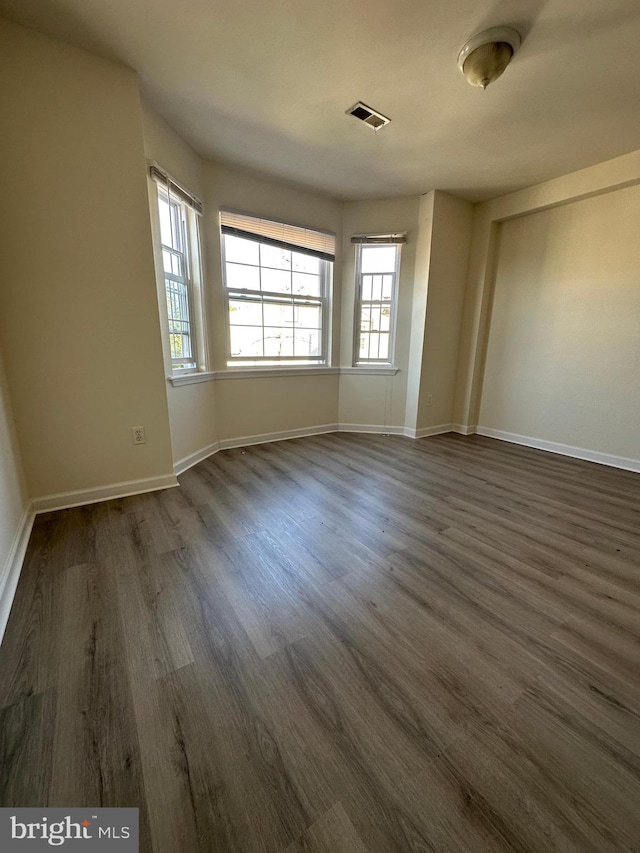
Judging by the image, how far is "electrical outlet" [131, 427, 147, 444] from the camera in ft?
7.68

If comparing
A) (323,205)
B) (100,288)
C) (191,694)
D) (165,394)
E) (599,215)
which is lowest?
(191,694)

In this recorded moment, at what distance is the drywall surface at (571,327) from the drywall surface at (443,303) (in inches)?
16.5

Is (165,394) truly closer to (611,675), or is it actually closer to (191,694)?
(191,694)

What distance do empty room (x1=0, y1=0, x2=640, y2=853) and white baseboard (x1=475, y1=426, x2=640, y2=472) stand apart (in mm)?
49

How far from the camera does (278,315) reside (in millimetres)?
3533

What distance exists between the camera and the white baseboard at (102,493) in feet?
6.97

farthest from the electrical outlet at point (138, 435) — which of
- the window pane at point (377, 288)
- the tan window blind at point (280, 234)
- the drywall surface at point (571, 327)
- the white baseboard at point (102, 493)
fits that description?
the drywall surface at point (571, 327)

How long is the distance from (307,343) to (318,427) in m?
1.03

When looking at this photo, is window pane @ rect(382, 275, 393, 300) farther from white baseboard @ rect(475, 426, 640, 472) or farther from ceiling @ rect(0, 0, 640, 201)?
white baseboard @ rect(475, 426, 640, 472)

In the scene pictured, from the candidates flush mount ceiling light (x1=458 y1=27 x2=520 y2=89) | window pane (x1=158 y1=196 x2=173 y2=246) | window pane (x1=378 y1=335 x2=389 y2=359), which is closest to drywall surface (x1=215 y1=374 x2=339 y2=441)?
window pane (x1=378 y1=335 x2=389 y2=359)

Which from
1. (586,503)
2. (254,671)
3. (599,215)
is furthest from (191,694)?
(599,215)

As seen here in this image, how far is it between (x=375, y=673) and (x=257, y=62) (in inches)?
119

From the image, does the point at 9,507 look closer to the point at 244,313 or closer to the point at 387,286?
the point at 244,313

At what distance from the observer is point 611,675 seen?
1137mm
